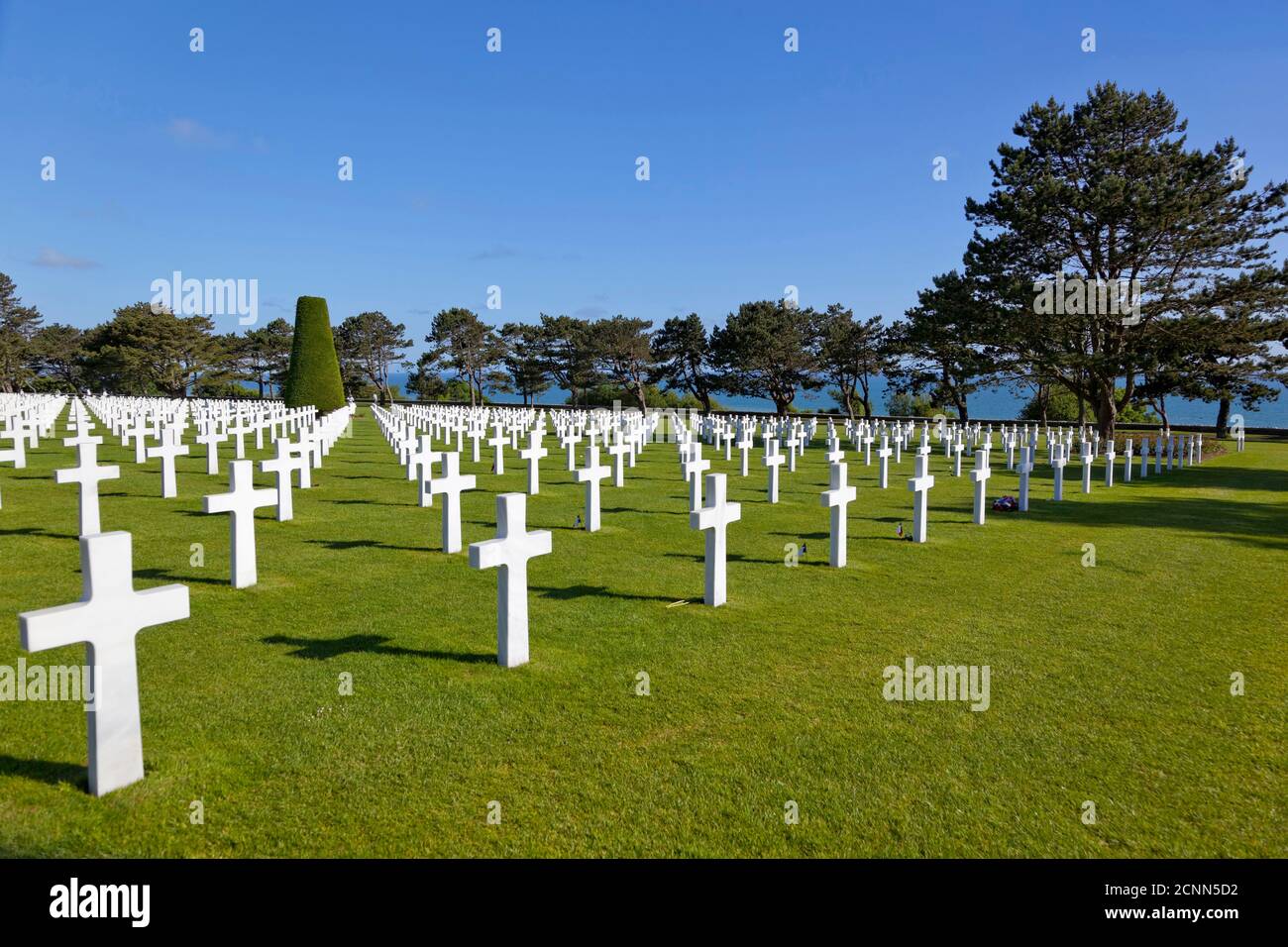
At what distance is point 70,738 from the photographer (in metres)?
3.96

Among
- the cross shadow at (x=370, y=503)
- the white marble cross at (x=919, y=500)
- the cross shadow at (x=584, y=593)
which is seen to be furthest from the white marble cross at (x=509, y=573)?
the cross shadow at (x=370, y=503)

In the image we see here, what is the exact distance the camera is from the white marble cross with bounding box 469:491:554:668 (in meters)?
5.06

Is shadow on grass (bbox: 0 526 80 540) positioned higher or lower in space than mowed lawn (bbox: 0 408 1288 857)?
higher

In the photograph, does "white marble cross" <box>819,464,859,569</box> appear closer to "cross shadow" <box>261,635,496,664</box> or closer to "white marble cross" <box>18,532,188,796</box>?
"cross shadow" <box>261,635,496,664</box>

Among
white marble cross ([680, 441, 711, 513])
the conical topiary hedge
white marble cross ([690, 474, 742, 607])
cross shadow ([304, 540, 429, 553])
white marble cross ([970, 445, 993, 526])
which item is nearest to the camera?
white marble cross ([690, 474, 742, 607])

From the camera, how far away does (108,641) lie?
352 centimetres

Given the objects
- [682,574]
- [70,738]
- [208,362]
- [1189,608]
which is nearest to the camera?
[70,738]

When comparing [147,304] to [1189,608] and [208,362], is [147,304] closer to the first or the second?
[208,362]

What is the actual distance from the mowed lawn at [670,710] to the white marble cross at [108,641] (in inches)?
5.9

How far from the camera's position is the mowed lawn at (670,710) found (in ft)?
10.7

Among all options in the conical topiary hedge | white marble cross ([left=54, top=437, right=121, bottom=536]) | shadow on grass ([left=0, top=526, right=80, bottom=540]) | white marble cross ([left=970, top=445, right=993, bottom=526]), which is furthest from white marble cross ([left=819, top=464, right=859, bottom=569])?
the conical topiary hedge

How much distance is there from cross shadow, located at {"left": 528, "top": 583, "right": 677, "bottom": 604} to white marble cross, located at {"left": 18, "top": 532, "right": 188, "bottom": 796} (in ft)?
11.9
